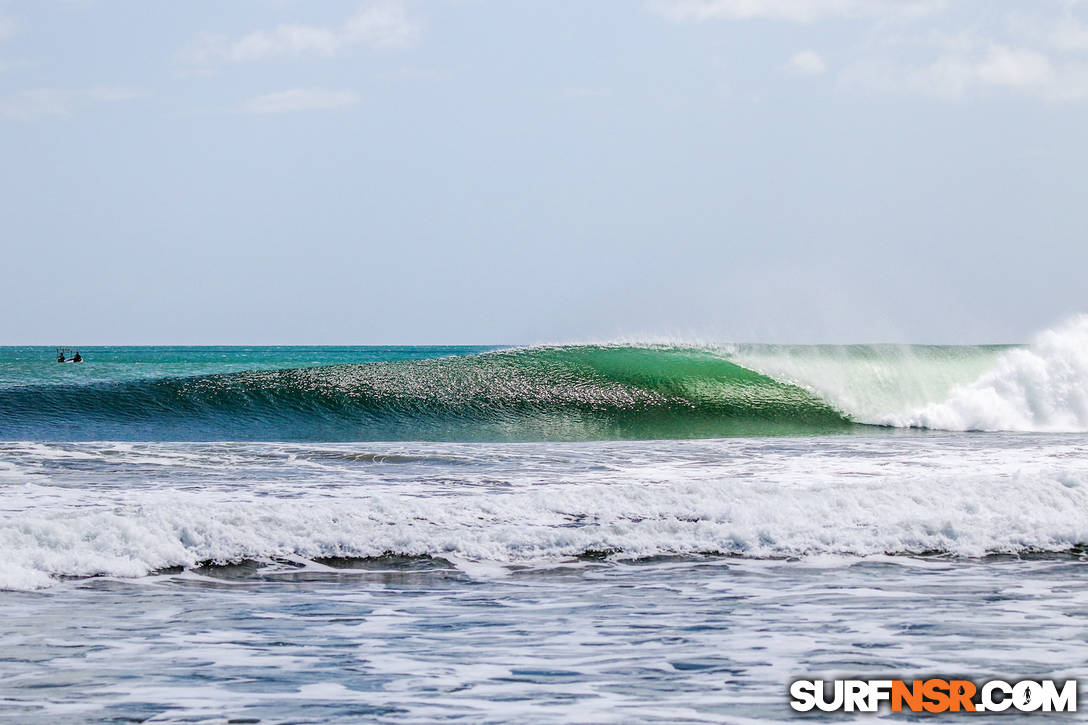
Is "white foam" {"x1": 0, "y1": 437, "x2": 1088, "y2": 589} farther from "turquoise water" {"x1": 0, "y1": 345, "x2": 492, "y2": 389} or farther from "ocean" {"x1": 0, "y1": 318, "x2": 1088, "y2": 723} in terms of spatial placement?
"turquoise water" {"x1": 0, "y1": 345, "x2": 492, "y2": 389}

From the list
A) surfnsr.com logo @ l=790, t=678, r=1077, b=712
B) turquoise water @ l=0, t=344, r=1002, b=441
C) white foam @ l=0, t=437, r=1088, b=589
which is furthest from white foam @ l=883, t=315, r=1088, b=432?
surfnsr.com logo @ l=790, t=678, r=1077, b=712

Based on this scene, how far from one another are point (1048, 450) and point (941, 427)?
16.3 ft

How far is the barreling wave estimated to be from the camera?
648 inches

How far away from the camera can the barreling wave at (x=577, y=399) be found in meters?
16.5

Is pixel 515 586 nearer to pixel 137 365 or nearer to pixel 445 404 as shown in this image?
pixel 445 404

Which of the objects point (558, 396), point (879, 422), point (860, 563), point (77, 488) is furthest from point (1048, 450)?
point (77, 488)

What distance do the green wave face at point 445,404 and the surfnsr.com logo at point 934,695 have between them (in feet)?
36.8

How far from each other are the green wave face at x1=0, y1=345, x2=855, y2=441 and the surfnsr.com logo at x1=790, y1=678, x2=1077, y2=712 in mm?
11215

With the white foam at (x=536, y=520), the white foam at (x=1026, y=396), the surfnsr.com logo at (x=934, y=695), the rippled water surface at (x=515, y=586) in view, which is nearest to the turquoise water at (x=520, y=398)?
the white foam at (x=1026, y=396)

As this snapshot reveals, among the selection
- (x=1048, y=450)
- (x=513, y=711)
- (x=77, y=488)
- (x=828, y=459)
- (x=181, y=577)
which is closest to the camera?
(x=513, y=711)

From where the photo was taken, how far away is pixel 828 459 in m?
11.9

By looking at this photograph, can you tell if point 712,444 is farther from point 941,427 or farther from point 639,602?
point 639,602

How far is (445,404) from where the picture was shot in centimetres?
1814

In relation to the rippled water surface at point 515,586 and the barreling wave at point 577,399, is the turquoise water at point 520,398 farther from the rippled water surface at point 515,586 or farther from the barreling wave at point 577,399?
the rippled water surface at point 515,586
